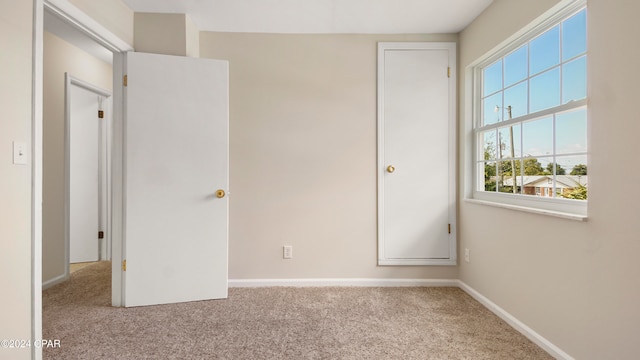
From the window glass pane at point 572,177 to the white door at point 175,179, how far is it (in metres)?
2.27

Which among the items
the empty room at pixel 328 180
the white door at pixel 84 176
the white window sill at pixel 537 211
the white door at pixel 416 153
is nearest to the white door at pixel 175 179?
the empty room at pixel 328 180

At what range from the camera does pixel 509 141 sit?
2.29 m

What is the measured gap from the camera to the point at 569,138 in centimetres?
175

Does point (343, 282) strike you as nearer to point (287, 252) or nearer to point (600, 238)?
point (287, 252)

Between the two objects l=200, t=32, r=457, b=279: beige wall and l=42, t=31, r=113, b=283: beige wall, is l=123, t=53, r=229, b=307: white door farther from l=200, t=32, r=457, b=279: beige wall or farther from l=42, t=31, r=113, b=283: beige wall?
l=42, t=31, r=113, b=283: beige wall

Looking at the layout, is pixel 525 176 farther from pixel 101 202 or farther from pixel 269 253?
pixel 101 202

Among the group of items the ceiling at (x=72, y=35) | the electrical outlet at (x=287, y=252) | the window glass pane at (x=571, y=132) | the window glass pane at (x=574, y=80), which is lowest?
the electrical outlet at (x=287, y=252)

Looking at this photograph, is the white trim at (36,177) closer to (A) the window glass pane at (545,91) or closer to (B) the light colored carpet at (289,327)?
(B) the light colored carpet at (289,327)

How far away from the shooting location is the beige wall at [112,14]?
199cm

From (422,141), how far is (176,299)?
2.46 metres

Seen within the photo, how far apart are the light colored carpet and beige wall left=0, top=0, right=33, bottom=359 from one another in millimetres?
454

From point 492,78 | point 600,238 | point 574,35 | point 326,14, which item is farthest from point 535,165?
point 326,14

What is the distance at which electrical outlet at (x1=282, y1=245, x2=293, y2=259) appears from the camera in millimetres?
2801

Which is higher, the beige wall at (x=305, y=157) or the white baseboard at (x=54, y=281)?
the beige wall at (x=305, y=157)
